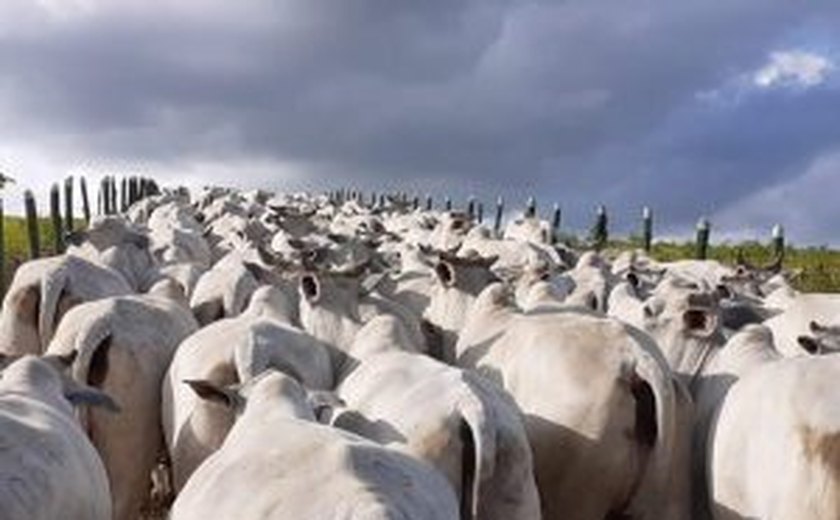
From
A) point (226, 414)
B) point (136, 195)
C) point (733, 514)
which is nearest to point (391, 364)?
point (226, 414)

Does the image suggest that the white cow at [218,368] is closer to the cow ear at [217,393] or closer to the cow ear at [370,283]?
the cow ear at [217,393]

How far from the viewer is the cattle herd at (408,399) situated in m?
5.72

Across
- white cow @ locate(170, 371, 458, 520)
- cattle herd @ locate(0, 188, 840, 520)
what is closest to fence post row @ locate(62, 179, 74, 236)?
cattle herd @ locate(0, 188, 840, 520)

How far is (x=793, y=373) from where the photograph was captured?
713cm

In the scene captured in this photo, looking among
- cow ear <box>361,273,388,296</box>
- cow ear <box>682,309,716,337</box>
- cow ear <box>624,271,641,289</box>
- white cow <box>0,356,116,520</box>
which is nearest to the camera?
white cow <box>0,356,116,520</box>

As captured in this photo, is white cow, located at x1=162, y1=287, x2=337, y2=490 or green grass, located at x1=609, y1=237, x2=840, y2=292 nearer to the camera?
white cow, located at x1=162, y1=287, x2=337, y2=490

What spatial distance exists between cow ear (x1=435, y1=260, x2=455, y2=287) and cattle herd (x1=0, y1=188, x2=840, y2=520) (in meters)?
0.01

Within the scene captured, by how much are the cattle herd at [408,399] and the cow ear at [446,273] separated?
0.04 ft

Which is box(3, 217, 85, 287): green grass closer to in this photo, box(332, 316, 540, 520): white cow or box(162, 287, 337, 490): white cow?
box(162, 287, 337, 490): white cow

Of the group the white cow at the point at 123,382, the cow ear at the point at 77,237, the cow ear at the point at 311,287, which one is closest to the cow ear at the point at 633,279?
the cow ear at the point at 311,287

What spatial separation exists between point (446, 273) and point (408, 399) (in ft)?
15.7

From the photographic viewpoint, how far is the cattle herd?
18.8 ft

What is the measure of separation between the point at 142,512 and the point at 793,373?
17.4ft

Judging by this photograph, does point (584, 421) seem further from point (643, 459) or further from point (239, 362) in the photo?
point (239, 362)
